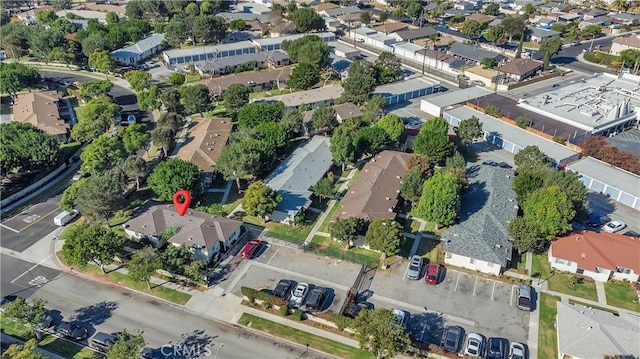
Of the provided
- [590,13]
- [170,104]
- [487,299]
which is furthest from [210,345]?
[590,13]

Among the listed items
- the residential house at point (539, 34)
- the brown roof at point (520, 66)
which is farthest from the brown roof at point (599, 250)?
the residential house at point (539, 34)

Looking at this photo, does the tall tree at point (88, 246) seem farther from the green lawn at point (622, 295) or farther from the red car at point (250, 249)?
the green lawn at point (622, 295)

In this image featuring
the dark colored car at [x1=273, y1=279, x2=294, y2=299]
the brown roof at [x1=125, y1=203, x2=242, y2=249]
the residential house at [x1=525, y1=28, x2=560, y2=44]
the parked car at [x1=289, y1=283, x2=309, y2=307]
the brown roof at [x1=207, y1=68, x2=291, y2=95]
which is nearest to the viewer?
the parked car at [x1=289, y1=283, x2=309, y2=307]

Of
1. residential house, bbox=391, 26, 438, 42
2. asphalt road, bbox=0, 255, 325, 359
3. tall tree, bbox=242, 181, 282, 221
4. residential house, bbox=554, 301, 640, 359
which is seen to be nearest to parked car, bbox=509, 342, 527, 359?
residential house, bbox=554, 301, 640, 359

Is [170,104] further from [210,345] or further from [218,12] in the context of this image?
[218,12]

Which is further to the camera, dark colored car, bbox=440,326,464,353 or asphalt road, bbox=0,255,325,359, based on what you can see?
asphalt road, bbox=0,255,325,359

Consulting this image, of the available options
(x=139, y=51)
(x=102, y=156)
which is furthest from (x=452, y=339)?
(x=139, y=51)

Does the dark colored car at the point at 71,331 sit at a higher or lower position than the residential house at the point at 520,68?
lower

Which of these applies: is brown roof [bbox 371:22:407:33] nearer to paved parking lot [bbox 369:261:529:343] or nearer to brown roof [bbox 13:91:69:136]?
brown roof [bbox 13:91:69:136]
